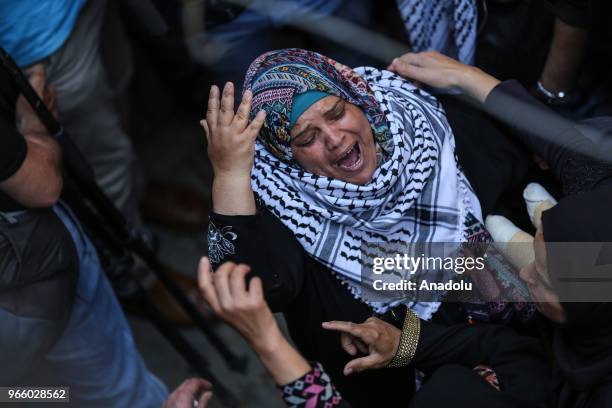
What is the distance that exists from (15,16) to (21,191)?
70cm

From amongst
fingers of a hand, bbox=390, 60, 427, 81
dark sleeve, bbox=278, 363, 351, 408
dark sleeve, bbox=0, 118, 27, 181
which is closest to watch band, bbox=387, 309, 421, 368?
dark sleeve, bbox=278, 363, 351, 408

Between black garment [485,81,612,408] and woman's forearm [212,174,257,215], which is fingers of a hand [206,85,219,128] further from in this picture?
black garment [485,81,612,408]

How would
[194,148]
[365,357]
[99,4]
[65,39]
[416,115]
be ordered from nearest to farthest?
[365,357] < [416,115] < [65,39] < [99,4] < [194,148]

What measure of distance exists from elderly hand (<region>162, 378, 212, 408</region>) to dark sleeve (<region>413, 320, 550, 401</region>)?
508mm

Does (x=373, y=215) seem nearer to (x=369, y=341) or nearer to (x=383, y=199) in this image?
(x=383, y=199)

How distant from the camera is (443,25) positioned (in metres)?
2.09

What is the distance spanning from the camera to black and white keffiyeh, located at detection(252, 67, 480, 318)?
1.66 metres

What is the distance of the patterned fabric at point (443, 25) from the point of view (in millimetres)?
2012

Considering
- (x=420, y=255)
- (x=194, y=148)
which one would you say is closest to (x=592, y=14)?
(x=420, y=255)

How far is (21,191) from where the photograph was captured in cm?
166

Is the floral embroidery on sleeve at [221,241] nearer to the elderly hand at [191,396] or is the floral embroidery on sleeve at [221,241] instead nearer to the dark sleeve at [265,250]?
the dark sleeve at [265,250]

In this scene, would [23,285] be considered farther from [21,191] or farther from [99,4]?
[99,4]

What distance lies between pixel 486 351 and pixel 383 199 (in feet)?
1.43

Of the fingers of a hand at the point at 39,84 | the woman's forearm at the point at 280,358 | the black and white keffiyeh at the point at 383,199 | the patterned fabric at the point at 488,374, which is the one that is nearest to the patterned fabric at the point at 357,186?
the black and white keffiyeh at the point at 383,199
